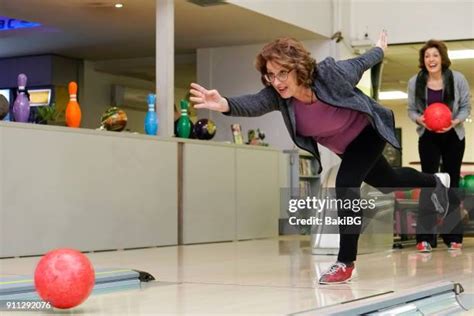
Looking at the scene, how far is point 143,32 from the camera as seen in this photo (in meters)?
9.97

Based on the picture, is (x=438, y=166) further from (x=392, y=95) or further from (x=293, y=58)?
(x=392, y=95)

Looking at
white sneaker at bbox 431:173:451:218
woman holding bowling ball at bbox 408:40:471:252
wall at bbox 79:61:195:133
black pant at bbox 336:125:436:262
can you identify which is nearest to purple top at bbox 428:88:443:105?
woman holding bowling ball at bbox 408:40:471:252

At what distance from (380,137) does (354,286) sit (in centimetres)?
71

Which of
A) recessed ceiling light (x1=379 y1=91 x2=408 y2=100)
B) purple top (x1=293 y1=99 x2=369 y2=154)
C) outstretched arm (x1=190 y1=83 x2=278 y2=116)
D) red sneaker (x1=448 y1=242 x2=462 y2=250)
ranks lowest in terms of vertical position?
red sneaker (x1=448 y1=242 x2=462 y2=250)

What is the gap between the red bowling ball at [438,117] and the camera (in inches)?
234

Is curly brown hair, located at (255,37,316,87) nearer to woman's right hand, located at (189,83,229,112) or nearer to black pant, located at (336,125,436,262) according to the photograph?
woman's right hand, located at (189,83,229,112)

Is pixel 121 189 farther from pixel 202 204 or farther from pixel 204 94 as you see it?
pixel 204 94

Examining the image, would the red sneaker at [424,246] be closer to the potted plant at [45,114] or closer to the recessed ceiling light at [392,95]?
the potted plant at [45,114]

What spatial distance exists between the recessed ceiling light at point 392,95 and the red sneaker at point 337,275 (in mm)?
12119

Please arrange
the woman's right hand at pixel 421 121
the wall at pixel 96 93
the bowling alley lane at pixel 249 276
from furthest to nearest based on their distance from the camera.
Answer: the wall at pixel 96 93 < the woman's right hand at pixel 421 121 < the bowling alley lane at pixel 249 276

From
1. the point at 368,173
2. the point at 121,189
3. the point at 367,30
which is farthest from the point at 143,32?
the point at 368,173

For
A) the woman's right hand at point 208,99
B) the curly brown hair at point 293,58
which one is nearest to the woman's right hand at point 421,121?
the curly brown hair at point 293,58

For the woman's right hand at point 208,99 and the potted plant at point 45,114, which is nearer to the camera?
the woman's right hand at point 208,99

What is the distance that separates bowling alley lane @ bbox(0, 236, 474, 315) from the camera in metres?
3.06
